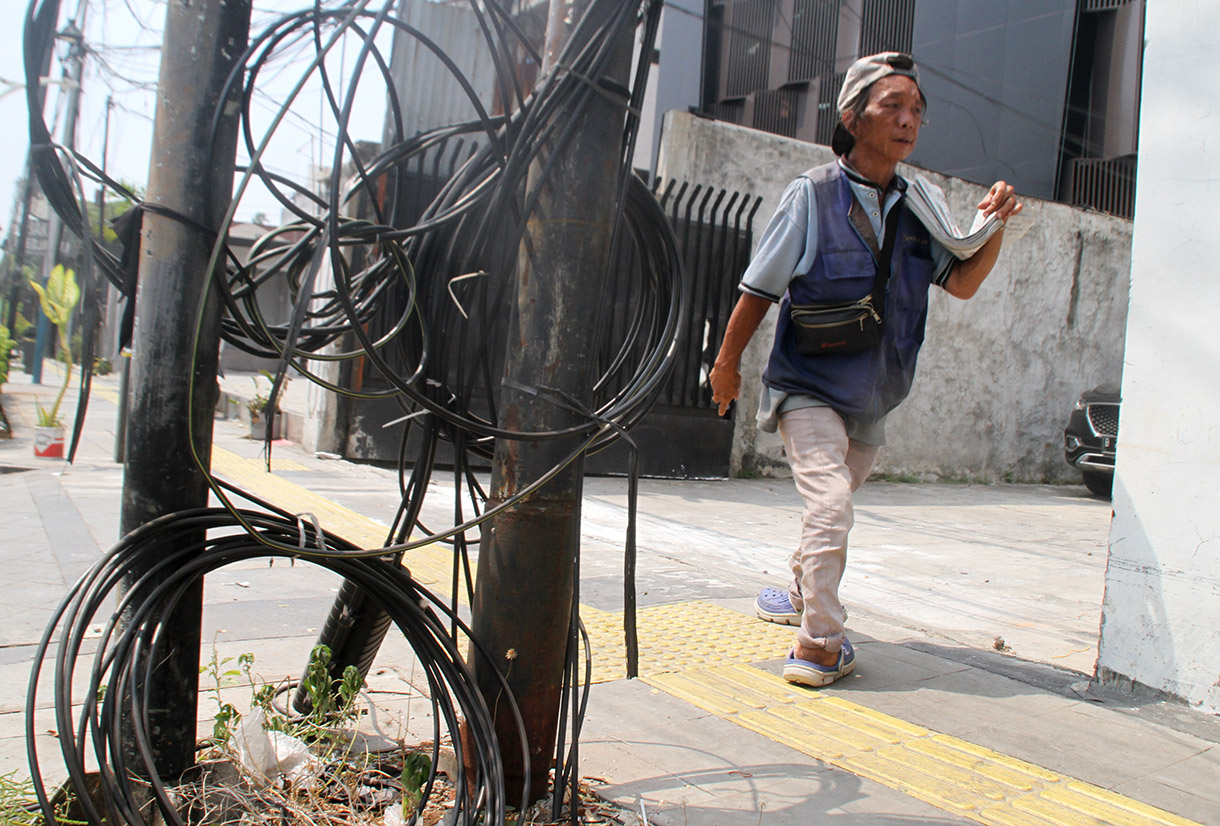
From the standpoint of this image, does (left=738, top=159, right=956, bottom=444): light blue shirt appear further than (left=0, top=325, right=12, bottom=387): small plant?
No

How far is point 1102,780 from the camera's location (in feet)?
7.74

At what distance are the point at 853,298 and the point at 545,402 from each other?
159cm

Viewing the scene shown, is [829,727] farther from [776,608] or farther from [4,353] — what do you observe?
[4,353]

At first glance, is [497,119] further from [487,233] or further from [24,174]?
[24,174]

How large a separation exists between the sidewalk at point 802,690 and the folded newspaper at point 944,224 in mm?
1452

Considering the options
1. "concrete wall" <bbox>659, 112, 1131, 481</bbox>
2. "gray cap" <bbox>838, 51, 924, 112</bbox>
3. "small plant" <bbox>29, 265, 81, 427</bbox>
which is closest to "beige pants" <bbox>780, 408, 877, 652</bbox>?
"gray cap" <bbox>838, 51, 924, 112</bbox>

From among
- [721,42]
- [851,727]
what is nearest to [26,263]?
[851,727]

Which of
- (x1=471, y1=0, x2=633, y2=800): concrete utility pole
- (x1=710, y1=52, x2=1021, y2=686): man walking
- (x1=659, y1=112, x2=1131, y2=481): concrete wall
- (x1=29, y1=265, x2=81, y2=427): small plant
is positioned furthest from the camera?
(x1=659, y1=112, x2=1131, y2=481): concrete wall

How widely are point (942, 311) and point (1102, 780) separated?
8472 millimetres

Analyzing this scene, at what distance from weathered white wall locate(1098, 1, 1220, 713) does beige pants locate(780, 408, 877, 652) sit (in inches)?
36.0

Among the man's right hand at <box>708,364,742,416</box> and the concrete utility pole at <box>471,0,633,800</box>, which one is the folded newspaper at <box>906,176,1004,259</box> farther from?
the concrete utility pole at <box>471,0,633,800</box>

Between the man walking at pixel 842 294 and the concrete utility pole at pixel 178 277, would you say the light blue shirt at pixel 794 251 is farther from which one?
the concrete utility pole at pixel 178 277

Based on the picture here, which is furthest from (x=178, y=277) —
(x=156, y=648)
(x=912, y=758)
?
(x=912, y=758)

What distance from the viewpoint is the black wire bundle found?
1582 mm
